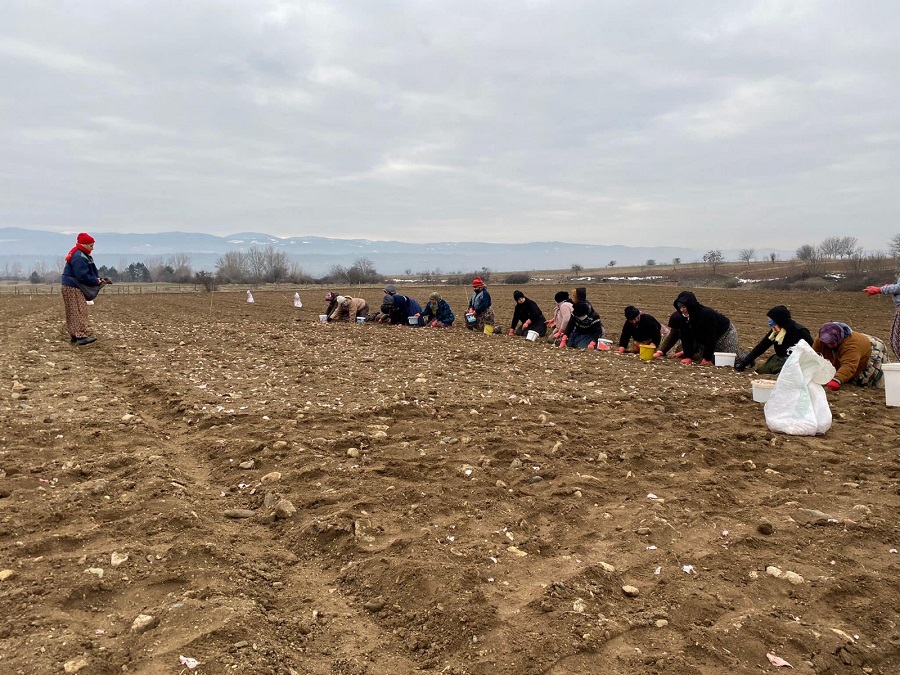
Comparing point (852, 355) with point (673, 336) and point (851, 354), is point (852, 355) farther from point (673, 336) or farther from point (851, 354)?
point (673, 336)

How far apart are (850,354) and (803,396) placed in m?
2.68

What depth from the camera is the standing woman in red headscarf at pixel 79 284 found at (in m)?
10.6

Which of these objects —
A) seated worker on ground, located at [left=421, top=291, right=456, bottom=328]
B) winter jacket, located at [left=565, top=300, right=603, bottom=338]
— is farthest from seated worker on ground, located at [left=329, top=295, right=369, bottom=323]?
winter jacket, located at [left=565, top=300, right=603, bottom=338]

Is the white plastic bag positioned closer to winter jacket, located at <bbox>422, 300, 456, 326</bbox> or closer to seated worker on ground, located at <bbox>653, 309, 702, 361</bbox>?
seated worker on ground, located at <bbox>653, 309, 702, 361</bbox>

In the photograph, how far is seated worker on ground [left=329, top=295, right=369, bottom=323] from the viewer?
16.4 metres

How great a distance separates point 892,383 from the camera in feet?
22.5

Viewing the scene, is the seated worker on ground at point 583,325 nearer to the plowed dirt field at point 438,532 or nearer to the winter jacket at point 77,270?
the plowed dirt field at point 438,532

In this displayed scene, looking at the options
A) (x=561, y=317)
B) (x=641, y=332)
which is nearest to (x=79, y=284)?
(x=561, y=317)

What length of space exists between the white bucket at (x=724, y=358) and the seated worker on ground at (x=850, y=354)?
159 centimetres

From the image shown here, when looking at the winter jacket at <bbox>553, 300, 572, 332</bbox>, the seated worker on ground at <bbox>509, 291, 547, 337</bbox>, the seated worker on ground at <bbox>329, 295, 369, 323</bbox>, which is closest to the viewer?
the winter jacket at <bbox>553, 300, 572, 332</bbox>

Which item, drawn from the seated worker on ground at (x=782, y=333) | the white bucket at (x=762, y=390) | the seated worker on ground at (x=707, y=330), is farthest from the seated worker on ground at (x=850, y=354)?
the seated worker on ground at (x=707, y=330)

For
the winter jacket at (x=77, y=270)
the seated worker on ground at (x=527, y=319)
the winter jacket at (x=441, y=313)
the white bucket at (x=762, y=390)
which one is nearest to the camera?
the white bucket at (x=762, y=390)

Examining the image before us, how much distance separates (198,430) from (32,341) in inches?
309

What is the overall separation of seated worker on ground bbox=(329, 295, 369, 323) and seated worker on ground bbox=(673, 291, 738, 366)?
9.43 meters
